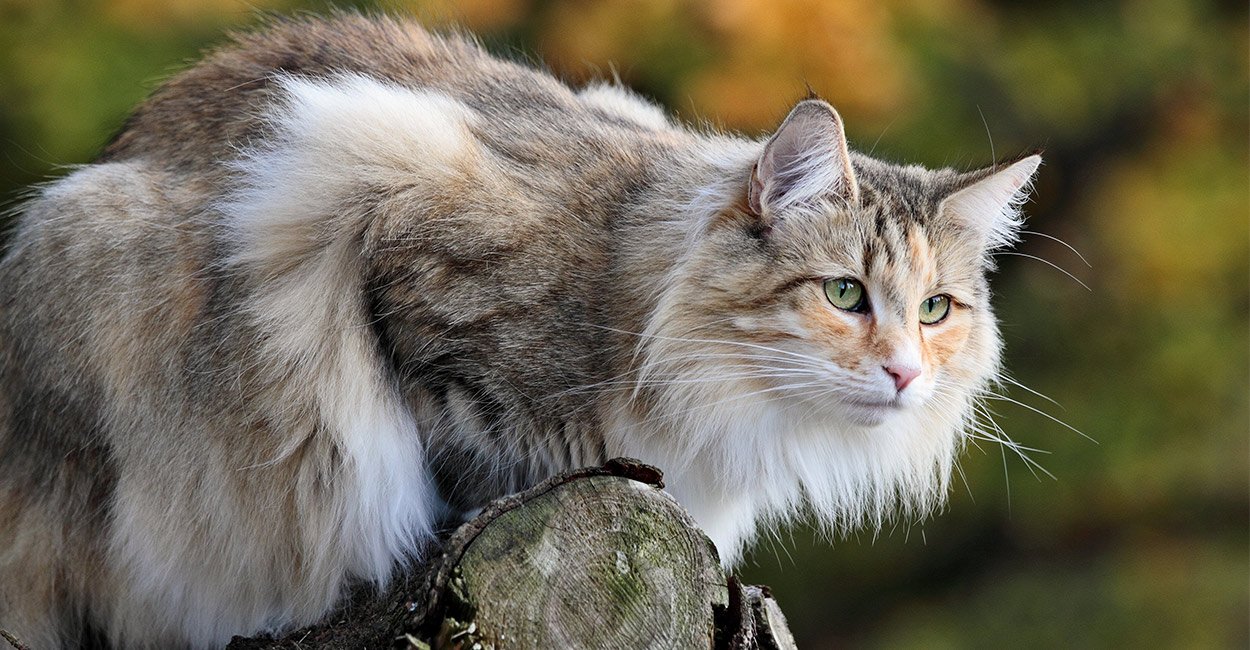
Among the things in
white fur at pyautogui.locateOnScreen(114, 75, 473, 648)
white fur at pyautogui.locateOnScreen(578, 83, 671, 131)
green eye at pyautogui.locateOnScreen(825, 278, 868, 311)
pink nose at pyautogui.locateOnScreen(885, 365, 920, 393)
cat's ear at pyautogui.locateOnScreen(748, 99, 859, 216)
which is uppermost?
cat's ear at pyautogui.locateOnScreen(748, 99, 859, 216)

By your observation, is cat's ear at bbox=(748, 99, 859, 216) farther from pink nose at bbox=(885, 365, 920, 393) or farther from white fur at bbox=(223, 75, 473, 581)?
white fur at bbox=(223, 75, 473, 581)

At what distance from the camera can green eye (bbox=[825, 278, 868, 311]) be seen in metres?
2.98

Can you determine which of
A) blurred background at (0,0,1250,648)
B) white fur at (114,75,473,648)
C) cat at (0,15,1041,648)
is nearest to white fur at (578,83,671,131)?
cat at (0,15,1041,648)

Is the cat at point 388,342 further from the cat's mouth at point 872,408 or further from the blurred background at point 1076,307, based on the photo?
the blurred background at point 1076,307

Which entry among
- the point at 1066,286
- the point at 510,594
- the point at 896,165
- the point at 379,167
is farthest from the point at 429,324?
the point at 1066,286

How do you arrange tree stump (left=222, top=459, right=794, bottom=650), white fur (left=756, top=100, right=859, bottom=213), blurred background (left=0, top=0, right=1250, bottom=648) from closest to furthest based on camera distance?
tree stump (left=222, top=459, right=794, bottom=650) → white fur (left=756, top=100, right=859, bottom=213) → blurred background (left=0, top=0, right=1250, bottom=648)

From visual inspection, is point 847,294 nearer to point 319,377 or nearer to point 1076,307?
point 319,377

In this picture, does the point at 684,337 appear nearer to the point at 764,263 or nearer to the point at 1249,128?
the point at 764,263

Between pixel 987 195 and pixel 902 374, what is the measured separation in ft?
1.98

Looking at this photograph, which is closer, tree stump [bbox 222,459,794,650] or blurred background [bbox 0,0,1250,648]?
tree stump [bbox 222,459,794,650]

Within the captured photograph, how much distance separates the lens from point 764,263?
3002 millimetres

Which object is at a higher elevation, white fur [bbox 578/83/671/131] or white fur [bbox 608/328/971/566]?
white fur [bbox 578/83/671/131]

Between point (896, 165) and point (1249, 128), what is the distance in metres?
4.38

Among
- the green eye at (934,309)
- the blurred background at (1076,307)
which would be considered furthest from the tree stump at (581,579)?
the blurred background at (1076,307)
